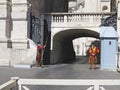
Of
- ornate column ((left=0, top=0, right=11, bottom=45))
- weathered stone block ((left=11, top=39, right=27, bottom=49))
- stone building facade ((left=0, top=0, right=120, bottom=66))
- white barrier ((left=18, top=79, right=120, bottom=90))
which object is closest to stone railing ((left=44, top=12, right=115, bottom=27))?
stone building facade ((left=0, top=0, right=120, bottom=66))

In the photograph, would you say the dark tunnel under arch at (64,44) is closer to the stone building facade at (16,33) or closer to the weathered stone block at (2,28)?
the stone building facade at (16,33)

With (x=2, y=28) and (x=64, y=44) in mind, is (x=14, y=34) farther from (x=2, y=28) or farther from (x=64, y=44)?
(x=64, y=44)

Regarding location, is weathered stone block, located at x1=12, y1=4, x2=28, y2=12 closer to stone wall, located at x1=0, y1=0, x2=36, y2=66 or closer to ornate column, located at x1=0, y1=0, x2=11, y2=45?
stone wall, located at x1=0, y1=0, x2=36, y2=66

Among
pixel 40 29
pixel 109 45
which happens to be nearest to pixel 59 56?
pixel 40 29

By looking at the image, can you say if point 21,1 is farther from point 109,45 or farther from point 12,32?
point 109,45

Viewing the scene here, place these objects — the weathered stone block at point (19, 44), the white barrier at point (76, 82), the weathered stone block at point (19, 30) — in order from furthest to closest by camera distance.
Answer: the weathered stone block at point (19, 30) < the weathered stone block at point (19, 44) < the white barrier at point (76, 82)

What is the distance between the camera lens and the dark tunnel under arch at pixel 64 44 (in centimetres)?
3064

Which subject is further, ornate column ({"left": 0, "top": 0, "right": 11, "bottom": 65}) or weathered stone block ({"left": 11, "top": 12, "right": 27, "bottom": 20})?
weathered stone block ({"left": 11, "top": 12, "right": 27, "bottom": 20})

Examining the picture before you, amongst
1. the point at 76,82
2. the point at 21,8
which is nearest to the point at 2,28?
the point at 21,8

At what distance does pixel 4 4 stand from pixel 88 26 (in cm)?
820

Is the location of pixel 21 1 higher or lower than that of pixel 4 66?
higher

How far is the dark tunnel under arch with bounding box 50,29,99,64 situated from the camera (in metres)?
30.6

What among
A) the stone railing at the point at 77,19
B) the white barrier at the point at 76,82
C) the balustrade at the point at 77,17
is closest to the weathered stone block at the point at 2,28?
the stone railing at the point at 77,19

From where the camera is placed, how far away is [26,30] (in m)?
24.0
